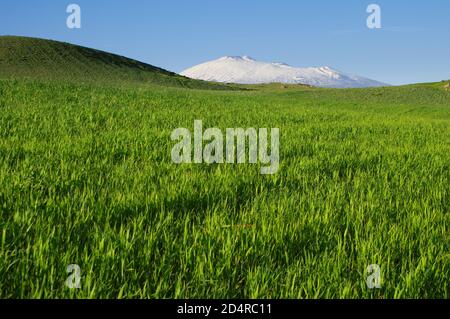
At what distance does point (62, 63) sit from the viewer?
7488 cm

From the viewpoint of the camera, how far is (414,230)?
11.4 ft

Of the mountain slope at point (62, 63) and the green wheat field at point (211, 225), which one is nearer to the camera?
the green wheat field at point (211, 225)

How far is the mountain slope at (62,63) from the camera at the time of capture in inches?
2566

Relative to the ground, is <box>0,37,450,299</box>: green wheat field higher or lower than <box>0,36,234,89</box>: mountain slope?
lower

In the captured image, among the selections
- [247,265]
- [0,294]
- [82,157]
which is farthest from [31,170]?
[247,265]

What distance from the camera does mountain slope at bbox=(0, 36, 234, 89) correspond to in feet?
214

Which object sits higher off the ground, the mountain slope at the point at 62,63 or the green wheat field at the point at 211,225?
the mountain slope at the point at 62,63

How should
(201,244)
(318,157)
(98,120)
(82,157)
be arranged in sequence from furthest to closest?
1. (98,120)
2. (318,157)
3. (82,157)
4. (201,244)

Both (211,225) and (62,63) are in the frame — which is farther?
(62,63)

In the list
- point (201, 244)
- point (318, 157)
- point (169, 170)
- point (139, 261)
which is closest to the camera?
point (139, 261)

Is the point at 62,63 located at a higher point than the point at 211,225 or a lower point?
higher

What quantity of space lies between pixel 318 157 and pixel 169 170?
2942mm
